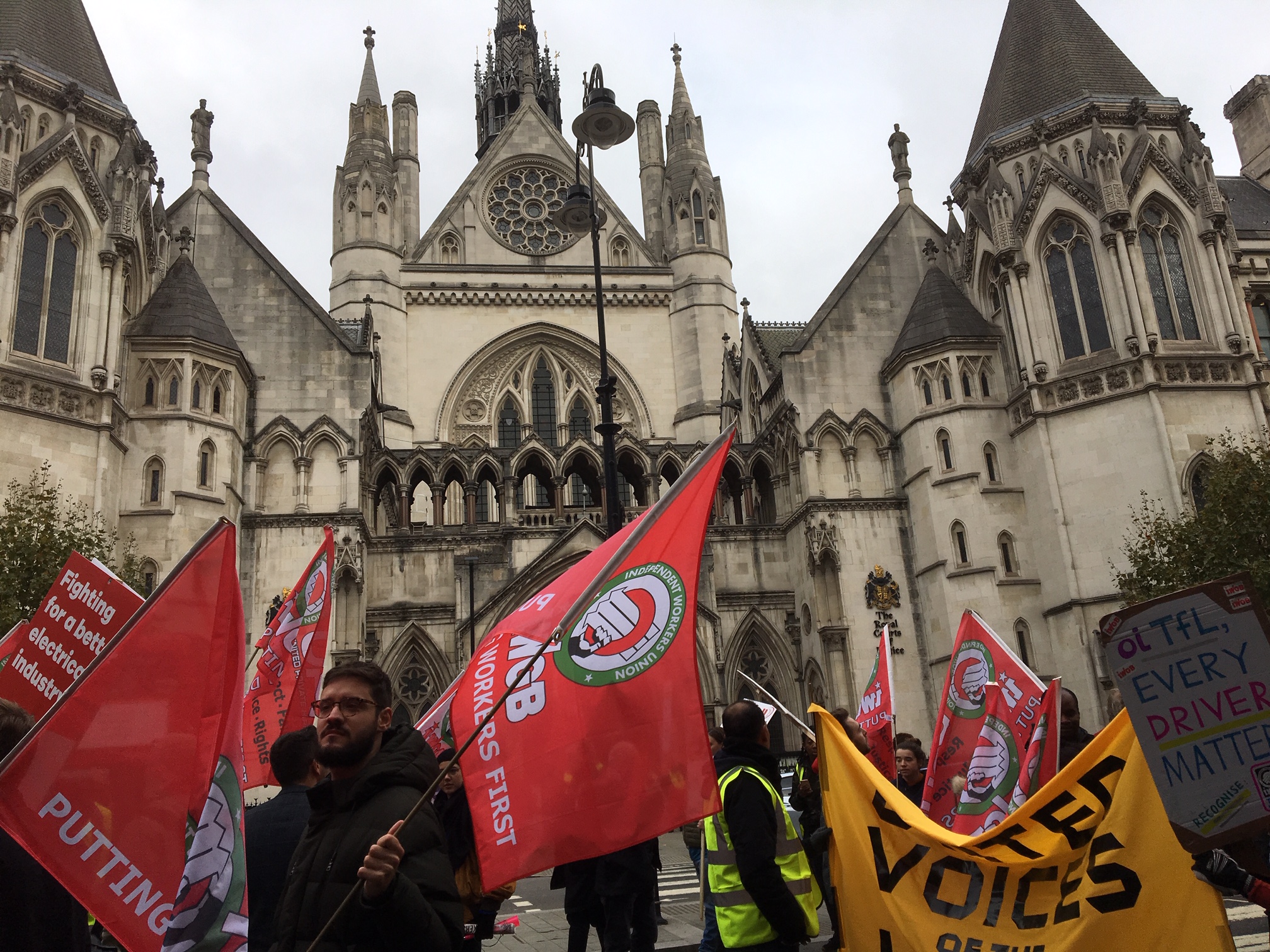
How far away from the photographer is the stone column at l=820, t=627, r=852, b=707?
26.1 metres

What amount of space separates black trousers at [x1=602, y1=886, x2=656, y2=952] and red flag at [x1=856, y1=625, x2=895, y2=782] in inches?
141

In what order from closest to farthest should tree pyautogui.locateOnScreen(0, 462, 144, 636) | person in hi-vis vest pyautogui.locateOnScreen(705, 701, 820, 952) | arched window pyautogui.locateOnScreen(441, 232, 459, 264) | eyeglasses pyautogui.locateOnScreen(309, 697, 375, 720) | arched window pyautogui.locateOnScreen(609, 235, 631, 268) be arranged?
eyeglasses pyautogui.locateOnScreen(309, 697, 375, 720), person in hi-vis vest pyautogui.locateOnScreen(705, 701, 820, 952), tree pyautogui.locateOnScreen(0, 462, 144, 636), arched window pyautogui.locateOnScreen(441, 232, 459, 264), arched window pyautogui.locateOnScreen(609, 235, 631, 268)

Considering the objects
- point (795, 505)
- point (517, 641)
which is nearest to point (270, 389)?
point (795, 505)

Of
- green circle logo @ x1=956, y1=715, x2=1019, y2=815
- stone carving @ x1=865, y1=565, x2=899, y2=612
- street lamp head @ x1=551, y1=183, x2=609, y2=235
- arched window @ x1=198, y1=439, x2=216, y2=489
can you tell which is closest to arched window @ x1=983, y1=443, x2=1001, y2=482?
stone carving @ x1=865, y1=565, x2=899, y2=612

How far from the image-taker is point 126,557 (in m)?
20.2

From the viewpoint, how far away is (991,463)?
26781mm

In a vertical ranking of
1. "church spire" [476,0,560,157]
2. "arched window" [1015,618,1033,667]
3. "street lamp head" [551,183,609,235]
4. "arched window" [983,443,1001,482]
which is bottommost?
"arched window" [1015,618,1033,667]

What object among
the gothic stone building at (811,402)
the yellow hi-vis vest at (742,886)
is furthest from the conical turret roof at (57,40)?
the yellow hi-vis vest at (742,886)

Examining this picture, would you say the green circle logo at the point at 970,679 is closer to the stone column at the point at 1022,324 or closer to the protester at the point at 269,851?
the protester at the point at 269,851

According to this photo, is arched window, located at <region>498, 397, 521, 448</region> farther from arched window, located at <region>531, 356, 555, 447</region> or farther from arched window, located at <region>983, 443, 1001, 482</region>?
arched window, located at <region>983, 443, 1001, 482</region>

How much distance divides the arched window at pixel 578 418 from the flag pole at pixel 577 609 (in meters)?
33.3

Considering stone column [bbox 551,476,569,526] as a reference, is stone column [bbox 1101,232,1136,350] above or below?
above

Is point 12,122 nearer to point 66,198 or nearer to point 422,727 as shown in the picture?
point 66,198

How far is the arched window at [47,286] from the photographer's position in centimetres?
2219
